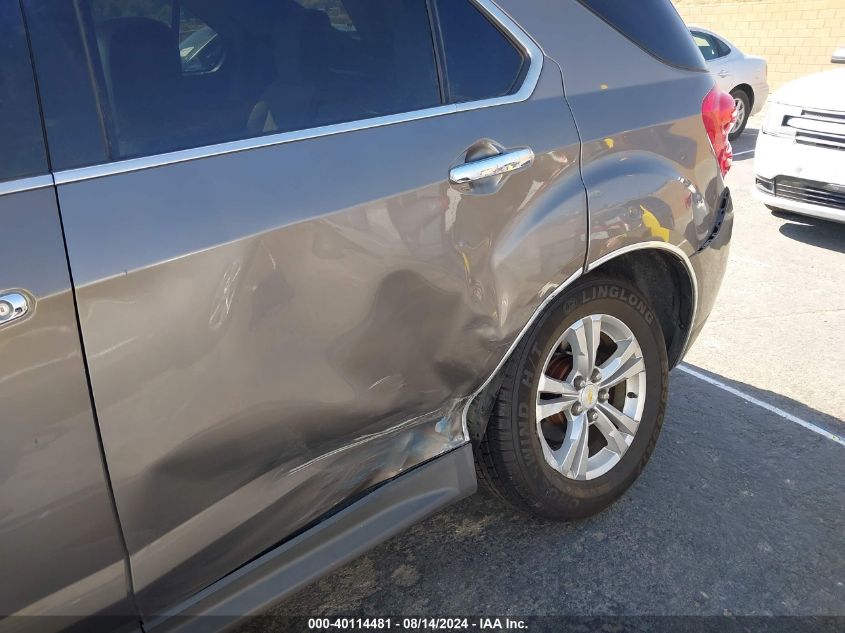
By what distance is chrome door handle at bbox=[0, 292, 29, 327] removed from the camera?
1.36 metres

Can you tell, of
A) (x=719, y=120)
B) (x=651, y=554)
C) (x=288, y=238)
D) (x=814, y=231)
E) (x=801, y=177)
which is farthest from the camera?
(x=814, y=231)

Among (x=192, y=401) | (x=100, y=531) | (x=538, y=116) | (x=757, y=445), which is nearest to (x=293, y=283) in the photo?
→ (x=192, y=401)

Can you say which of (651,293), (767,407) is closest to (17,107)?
(651,293)

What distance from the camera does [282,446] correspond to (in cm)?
181

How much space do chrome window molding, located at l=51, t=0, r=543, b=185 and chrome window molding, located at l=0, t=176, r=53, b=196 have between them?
0.02m

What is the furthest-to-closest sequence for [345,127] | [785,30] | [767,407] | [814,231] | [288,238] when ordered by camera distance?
1. [785,30]
2. [814,231]
3. [767,407]
4. [345,127]
5. [288,238]

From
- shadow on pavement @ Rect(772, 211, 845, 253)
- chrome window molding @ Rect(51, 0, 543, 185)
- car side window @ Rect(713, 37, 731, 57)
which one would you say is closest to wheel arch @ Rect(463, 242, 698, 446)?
chrome window molding @ Rect(51, 0, 543, 185)

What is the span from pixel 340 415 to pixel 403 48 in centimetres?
100

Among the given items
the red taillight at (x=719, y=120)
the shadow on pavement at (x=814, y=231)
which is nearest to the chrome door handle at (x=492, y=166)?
the red taillight at (x=719, y=120)

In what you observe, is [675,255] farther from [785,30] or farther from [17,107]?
[785,30]

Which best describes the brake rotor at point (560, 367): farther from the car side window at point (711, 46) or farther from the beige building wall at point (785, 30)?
the beige building wall at point (785, 30)

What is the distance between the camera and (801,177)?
559 cm

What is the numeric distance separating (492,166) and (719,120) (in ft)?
3.89

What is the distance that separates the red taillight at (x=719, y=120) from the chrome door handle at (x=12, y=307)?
2284mm
